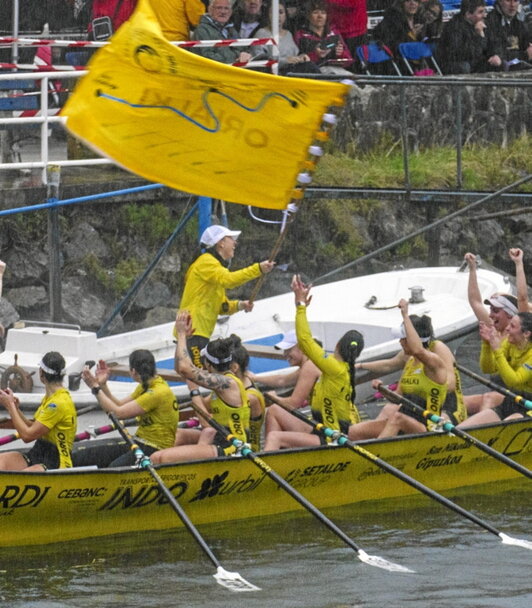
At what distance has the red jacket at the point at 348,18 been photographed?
69.1 feet

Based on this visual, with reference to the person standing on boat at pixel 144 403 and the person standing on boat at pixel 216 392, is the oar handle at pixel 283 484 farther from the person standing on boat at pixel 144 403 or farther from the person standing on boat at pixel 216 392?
the person standing on boat at pixel 144 403

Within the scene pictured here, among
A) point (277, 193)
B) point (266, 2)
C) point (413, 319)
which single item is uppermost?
point (266, 2)

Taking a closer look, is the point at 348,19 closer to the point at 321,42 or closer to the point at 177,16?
the point at 321,42

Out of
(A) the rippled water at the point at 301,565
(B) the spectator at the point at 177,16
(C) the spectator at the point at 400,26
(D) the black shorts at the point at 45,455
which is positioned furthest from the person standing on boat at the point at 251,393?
(C) the spectator at the point at 400,26

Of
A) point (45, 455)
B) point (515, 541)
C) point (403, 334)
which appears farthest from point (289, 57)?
point (515, 541)

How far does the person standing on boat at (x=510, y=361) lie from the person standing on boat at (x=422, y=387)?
0.38m

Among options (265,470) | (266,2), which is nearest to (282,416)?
(265,470)

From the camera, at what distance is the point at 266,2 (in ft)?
67.6

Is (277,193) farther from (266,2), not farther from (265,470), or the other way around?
(266,2)

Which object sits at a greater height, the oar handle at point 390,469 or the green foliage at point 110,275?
the green foliage at point 110,275

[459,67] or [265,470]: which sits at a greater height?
[459,67]

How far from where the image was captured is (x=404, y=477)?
13.0 m

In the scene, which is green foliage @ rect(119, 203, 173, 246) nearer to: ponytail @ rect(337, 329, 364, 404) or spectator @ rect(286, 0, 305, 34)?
spectator @ rect(286, 0, 305, 34)

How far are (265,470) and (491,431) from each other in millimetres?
2564
